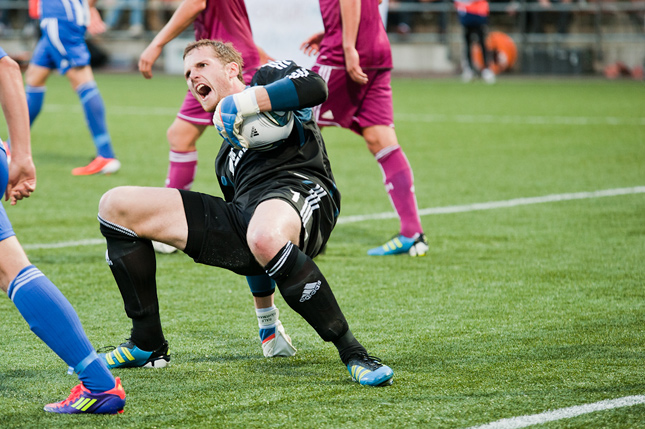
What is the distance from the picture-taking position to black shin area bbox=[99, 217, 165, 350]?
133 inches

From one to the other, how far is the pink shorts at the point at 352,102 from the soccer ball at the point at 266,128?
2.29 meters

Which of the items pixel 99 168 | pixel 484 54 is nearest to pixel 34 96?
pixel 99 168

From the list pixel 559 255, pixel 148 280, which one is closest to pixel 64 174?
pixel 559 255

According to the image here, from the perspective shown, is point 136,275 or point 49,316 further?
point 136,275

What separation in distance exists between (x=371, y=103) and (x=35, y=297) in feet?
10.8

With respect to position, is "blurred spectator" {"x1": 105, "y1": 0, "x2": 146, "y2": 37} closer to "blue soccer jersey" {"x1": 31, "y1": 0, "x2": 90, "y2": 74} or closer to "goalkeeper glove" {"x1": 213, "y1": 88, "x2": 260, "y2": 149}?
"blue soccer jersey" {"x1": 31, "y1": 0, "x2": 90, "y2": 74}

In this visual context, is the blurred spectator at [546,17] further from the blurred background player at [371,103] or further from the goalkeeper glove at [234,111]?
the goalkeeper glove at [234,111]

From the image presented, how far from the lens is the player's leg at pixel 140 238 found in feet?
10.9

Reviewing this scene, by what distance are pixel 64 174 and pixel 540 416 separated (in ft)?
21.8

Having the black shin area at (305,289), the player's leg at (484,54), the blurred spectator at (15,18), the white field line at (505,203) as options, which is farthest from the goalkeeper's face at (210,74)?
the blurred spectator at (15,18)

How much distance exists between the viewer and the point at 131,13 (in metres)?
26.3

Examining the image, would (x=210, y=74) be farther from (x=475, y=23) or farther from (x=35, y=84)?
(x=475, y=23)

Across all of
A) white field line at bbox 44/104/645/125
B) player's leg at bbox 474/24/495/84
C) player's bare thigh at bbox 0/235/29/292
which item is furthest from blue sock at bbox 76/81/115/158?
player's leg at bbox 474/24/495/84

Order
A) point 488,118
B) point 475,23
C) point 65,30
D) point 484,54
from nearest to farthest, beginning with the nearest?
point 65,30
point 488,118
point 475,23
point 484,54
